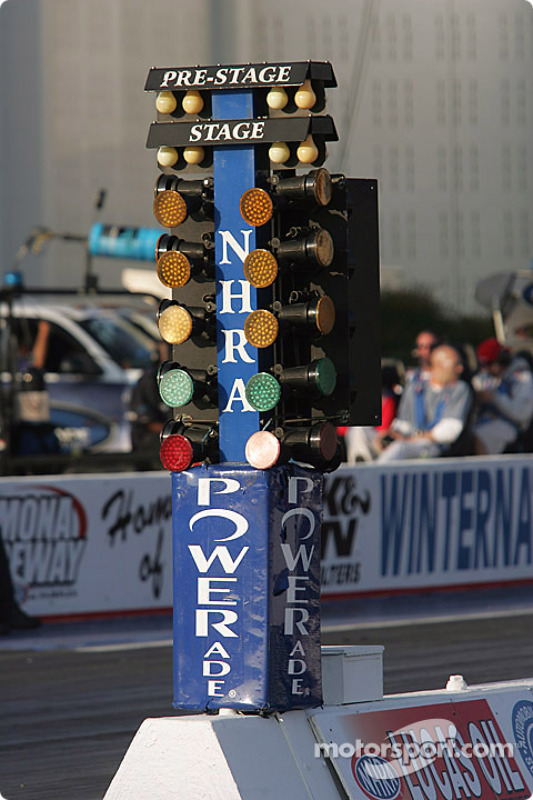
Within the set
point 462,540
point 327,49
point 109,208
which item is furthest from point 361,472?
point 327,49

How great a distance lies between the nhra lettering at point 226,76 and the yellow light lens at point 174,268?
0.64m

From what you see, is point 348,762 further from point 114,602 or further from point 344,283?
point 114,602

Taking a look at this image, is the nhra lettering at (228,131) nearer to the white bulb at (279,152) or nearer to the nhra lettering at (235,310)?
the white bulb at (279,152)

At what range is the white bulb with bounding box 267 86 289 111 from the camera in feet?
17.9

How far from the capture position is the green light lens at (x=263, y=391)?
5375 mm

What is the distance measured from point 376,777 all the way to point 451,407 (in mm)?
8364

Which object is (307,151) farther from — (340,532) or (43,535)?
(340,532)

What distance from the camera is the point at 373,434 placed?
50.1 ft

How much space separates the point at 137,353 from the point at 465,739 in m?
13.7

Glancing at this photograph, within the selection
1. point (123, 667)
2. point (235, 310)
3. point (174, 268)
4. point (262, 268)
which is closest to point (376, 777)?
point (235, 310)

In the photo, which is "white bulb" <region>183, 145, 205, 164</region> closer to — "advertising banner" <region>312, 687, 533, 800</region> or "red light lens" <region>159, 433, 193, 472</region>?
"red light lens" <region>159, 433, 193, 472</region>

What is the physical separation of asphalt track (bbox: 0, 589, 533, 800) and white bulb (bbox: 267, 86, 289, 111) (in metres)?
3.00

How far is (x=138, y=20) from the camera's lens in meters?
52.2

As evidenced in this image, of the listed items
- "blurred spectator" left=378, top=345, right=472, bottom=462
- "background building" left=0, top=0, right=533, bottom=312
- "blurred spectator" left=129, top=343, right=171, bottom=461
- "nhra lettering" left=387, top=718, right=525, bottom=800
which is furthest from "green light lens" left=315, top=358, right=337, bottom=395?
"background building" left=0, top=0, right=533, bottom=312
